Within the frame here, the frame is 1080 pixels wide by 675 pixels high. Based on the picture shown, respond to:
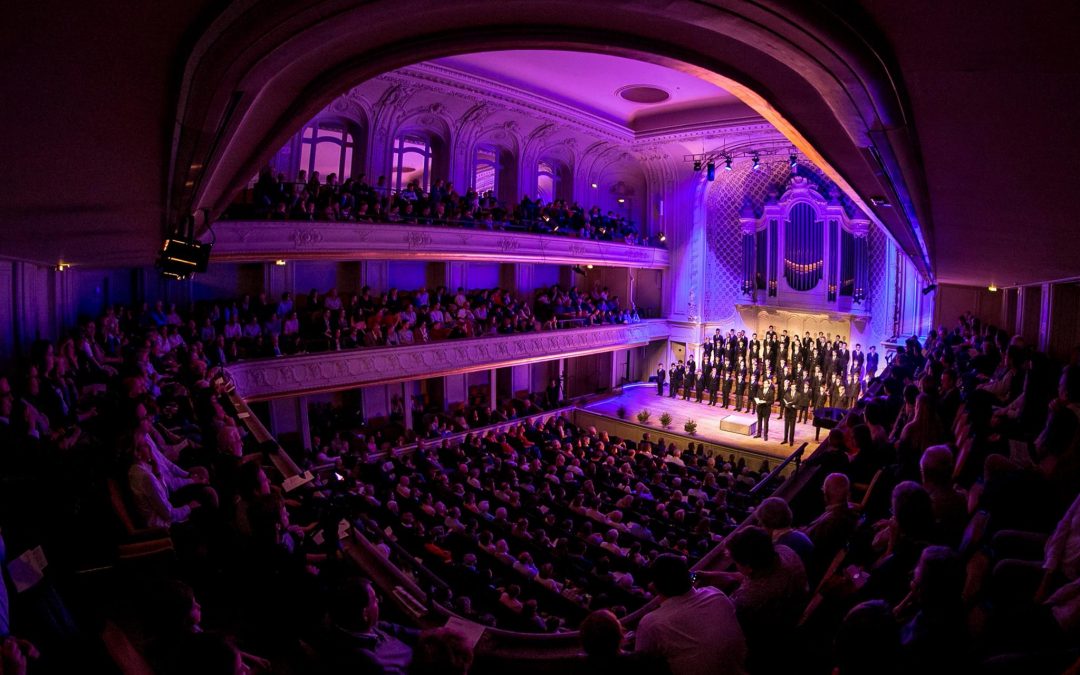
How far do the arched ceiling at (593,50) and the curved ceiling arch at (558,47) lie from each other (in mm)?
11

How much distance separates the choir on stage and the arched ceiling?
1441 cm

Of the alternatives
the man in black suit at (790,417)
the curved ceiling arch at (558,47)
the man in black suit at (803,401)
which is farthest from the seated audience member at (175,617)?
the man in black suit at (803,401)

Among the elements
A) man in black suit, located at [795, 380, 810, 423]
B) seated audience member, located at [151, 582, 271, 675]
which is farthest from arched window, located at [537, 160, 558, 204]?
seated audience member, located at [151, 582, 271, 675]

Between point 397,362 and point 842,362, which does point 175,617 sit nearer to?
point 397,362

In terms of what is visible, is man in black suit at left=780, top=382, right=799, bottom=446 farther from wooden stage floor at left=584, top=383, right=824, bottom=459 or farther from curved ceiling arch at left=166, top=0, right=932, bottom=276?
curved ceiling arch at left=166, top=0, right=932, bottom=276

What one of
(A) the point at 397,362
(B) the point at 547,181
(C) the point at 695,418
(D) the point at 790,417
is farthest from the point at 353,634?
(B) the point at 547,181

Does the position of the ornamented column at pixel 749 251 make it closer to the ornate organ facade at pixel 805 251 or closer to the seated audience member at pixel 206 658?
the ornate organ facade at pixel 805 251

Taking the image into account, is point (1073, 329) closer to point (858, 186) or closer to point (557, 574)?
point (858, 186)

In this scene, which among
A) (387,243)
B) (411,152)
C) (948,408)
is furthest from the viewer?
(411,152)

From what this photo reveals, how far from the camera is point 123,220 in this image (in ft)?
18.9

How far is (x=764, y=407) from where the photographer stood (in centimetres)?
1706

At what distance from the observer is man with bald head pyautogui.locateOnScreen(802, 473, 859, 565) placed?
3479 mm

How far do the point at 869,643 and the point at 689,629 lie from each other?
65 cm

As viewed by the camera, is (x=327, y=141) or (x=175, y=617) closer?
(x=175, y=617)
